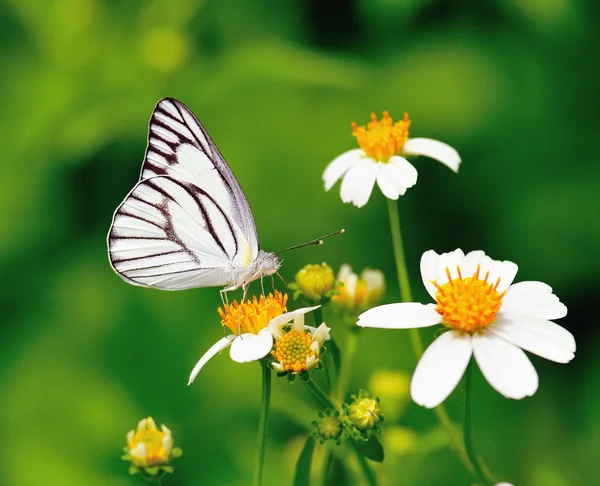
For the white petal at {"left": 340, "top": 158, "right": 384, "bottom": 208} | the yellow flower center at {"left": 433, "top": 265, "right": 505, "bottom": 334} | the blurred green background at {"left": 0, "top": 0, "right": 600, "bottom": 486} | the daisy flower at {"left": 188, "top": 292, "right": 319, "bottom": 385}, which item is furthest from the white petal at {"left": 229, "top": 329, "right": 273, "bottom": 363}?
the blurred green background at {"left": 0, "top": 0, "right": 600, "bottom": 486}

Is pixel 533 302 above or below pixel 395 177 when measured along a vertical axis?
below

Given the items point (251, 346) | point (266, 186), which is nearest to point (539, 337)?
point (251, 346)

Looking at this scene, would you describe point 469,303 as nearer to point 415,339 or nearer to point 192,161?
point 415,339

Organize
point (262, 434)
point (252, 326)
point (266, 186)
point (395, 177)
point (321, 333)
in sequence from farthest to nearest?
1. point (266, 186)
2. point (395, 177)
3. point (252, 326)
4. point (321, 333)
5. point (262, 434)

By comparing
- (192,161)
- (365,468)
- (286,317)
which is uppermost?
(192,161)

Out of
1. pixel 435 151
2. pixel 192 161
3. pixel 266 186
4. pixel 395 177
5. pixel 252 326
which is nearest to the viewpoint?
pixel 252 326

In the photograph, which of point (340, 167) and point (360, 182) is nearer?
point (360, 182)

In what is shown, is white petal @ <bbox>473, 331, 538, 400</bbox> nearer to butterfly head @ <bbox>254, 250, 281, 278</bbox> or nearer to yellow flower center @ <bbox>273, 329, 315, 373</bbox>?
yellow flower center @ <bbox>273, 329, 315, 373</bbox>
